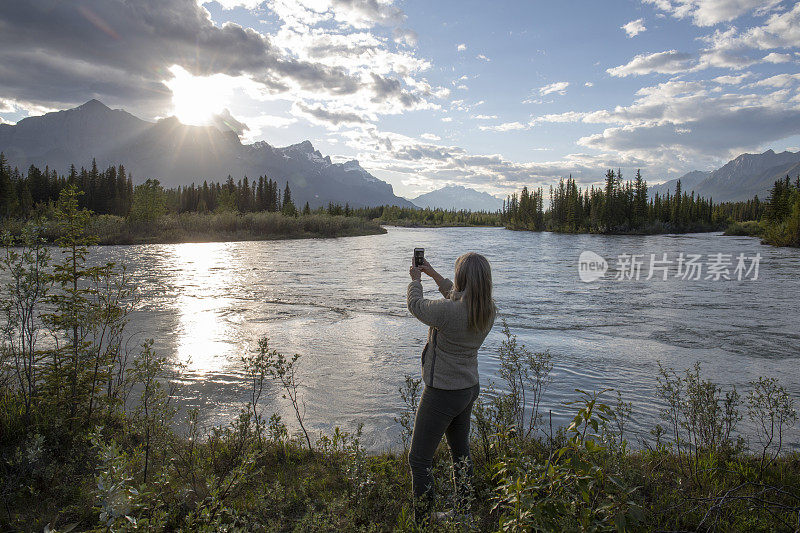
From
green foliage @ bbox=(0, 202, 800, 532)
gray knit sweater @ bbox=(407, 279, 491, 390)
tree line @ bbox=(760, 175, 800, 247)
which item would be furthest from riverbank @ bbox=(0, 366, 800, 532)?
tree line @ bbox=(760, 175, 800, 247)

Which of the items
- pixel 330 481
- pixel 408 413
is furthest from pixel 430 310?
pixel 330 481

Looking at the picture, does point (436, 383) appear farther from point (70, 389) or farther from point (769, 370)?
→ point (769, 370)

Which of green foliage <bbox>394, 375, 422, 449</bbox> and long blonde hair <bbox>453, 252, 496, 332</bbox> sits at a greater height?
long blonde hair <bbox>453, 252, 496, 332</bbox>

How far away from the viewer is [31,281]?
4.36 metres

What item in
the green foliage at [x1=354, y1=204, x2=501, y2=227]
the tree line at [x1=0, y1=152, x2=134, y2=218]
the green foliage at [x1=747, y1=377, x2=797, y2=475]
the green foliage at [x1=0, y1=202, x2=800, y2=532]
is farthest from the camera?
the green foliage at [x1=354, y1=204, x2=501, y2=227]

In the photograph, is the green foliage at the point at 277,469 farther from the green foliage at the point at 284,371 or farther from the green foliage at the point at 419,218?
the green foliage at the point at 419,218

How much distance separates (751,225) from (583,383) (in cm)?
8740

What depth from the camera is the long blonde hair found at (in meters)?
3.33

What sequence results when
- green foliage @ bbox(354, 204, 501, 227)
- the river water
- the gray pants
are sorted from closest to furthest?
the gray pants
the river water
green foliage @ bbox(354, 204, 501, 227)

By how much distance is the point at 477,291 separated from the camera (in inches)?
132

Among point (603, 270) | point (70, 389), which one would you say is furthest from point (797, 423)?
point (603, 270)

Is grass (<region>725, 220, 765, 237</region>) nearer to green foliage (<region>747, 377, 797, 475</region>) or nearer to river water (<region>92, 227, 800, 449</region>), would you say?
river water (<region>92, 227, 800, 449</region>)

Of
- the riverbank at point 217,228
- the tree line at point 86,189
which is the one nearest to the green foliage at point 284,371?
the riverbank at point 217,228

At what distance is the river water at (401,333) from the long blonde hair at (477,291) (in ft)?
9.67
